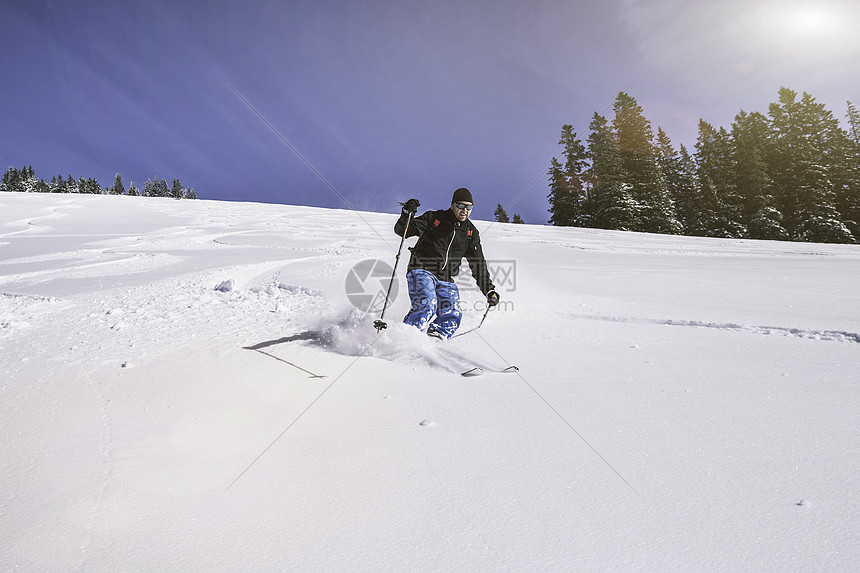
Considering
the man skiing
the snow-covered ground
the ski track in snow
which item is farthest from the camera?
the man skiing

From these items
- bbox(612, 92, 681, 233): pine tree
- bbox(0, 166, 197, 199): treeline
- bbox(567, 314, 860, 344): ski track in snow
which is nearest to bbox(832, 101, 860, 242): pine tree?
bbox(612, 92, 681, 233): pine tree

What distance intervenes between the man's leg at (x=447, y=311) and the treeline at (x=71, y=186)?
258 feet

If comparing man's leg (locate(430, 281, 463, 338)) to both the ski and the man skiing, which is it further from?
the ski

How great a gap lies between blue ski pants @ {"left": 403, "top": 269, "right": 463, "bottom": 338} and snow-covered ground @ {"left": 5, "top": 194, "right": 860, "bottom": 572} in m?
0.33

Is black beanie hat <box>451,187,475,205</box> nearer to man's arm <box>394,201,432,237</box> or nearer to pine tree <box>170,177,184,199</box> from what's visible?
man's arm <box>394,201,432,237</box>

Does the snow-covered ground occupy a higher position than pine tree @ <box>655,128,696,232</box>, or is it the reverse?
pine tree @ <box>655,128,696,232</box>

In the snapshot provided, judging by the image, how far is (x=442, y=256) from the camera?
4895mm

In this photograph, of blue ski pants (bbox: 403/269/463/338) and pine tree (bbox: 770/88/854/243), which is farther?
pine tree (bbox: 770/88/854/243)

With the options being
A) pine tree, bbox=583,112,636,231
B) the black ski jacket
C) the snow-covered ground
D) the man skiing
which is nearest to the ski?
the snow-covered ground

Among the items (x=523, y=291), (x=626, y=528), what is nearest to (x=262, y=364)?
(x=626, y=528)

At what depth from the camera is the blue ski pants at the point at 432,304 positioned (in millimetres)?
4379

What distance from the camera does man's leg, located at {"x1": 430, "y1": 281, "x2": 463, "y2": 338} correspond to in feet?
14.5

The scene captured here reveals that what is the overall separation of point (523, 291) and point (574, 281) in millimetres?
1295

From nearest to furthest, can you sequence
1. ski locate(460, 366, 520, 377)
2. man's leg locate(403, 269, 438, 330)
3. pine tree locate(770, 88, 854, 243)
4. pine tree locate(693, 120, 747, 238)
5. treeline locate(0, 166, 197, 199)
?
1. ski locate(460, 366, 520, 377)
2. man's leg locate(403, 269, 438, 330)
3. pine tree locate(770, 88, 854, 243)
4. pine tree locate(693, 120, 747, 238)
5. treeline locate(0, 166, 197, 199)
